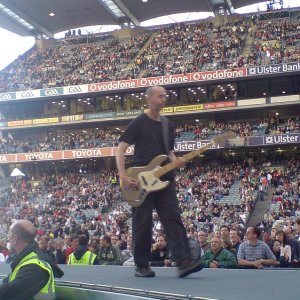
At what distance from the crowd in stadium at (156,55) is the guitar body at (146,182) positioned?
34.3 metres

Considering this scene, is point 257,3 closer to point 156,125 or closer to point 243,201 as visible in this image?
point 243,201

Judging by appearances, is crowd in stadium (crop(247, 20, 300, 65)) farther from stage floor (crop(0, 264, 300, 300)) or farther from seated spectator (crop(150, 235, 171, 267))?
stage floor (crop(0, 264, 300, 300))

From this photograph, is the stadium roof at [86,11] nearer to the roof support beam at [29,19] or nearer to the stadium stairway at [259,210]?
the roof support beam at [29,19]

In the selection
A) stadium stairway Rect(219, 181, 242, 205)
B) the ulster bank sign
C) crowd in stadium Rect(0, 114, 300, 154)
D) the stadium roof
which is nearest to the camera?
stadium stairway Rect(219, 181, 242, 205)

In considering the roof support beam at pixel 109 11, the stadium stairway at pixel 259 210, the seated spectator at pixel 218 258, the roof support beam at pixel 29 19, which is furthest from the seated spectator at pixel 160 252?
the roof support beam at pixel 29 19

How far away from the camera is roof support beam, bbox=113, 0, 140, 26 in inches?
1821

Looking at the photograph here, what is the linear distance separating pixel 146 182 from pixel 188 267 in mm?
742

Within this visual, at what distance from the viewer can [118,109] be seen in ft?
144

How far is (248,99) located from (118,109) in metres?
9.96

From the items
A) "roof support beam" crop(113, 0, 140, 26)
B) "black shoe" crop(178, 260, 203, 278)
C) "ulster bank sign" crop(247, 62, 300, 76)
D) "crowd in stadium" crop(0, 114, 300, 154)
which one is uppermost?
"roof support beam" crop(113, 0, 140, 26)

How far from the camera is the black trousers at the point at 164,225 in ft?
15.8

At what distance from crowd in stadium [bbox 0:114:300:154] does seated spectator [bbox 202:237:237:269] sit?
2890cm

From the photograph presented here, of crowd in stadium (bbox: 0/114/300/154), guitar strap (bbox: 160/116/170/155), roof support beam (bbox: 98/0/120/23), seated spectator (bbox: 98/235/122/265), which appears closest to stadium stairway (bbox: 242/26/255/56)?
crowd in stadium (bbox: 0/114/300/154)

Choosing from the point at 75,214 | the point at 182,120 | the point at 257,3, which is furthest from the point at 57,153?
the point at 257,3
